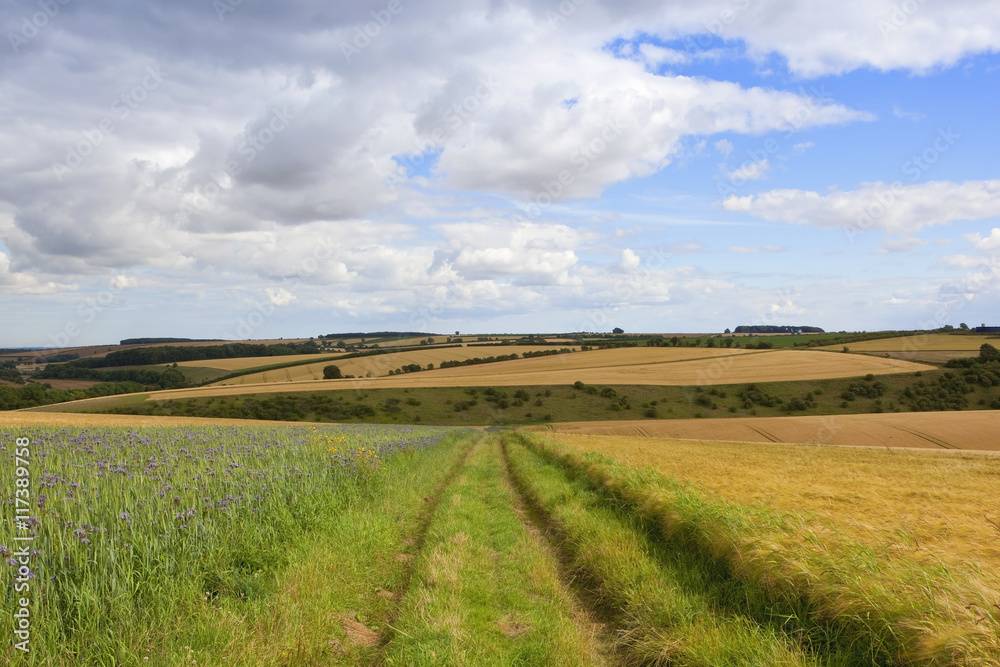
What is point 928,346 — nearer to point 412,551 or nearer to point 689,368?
point 689,368

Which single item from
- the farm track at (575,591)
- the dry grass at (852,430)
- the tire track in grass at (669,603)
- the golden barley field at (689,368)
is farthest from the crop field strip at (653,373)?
the tire track in grass at (669,603)

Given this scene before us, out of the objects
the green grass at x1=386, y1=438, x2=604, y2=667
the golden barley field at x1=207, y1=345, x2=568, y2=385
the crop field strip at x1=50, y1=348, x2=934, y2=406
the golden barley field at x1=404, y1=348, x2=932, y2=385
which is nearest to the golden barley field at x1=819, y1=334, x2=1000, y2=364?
the crop field strip at x1=50, y1=348, x2=934, y2=406

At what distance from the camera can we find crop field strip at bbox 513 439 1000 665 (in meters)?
4.57

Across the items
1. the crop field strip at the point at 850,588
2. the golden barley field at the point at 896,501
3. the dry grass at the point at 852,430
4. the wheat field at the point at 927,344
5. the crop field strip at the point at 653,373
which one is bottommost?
the dry grass at the point at 852,430

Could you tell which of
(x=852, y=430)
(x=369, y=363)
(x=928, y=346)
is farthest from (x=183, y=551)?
(x=928, y=346)

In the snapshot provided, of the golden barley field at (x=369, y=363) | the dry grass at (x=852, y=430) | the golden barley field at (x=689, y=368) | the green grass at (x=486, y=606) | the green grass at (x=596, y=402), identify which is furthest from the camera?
the golden barley field at (x=369, y=363)

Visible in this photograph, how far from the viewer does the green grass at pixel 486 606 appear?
209 inches

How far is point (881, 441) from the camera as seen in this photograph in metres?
41.6

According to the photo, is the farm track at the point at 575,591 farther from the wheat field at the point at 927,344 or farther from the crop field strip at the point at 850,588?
the wheat field at the point at 927,344

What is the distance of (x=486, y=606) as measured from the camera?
650 cm

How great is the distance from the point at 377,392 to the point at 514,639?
75443mm

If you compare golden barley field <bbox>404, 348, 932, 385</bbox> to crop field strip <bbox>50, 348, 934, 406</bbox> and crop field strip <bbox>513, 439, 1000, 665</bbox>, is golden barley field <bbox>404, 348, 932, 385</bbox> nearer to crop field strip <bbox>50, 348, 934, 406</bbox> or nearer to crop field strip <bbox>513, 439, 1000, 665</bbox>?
crop field strip <bbox>50, 348, 934, 406</bbox>

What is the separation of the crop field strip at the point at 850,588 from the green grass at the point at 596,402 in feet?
206

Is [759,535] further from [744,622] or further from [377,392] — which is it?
[377,392]
